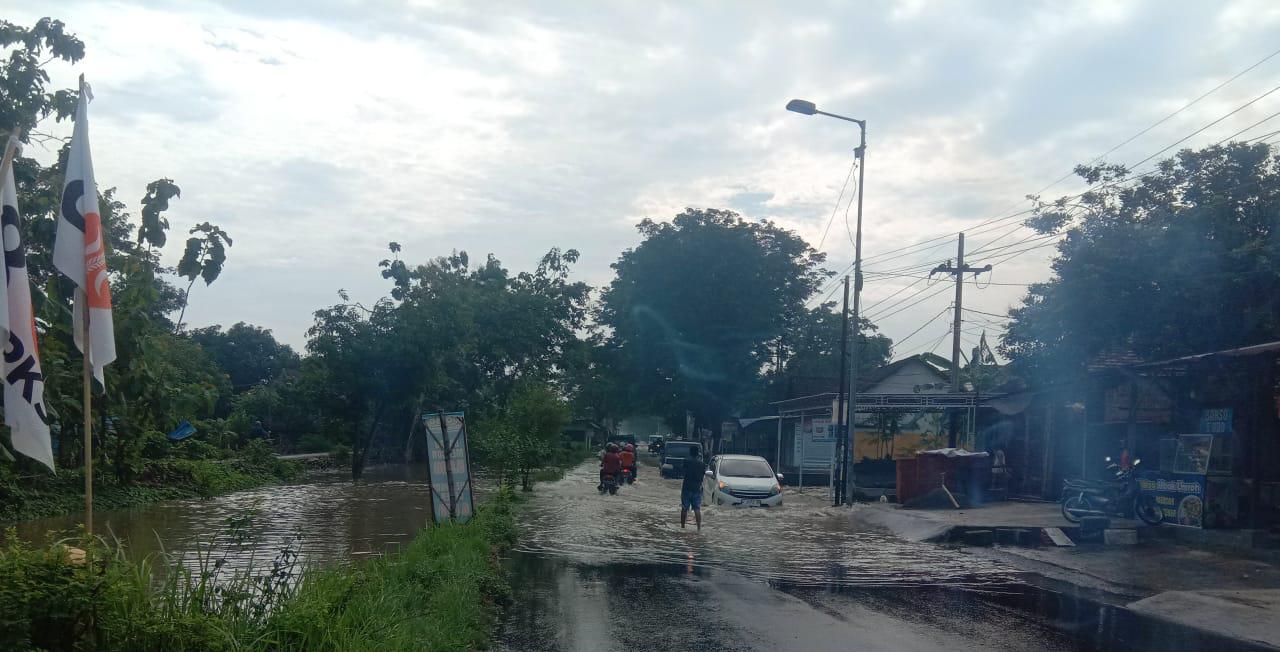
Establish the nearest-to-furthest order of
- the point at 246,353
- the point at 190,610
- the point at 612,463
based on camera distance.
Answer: the point at 190,610 → the point at 612,463 → the point at 246,353

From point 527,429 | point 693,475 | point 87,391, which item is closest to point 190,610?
point 87,391

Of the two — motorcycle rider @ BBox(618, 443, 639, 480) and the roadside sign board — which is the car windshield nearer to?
motorcycle rider @ BBox(618, 443, 639, 480)

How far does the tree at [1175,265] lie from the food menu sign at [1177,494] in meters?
4.06

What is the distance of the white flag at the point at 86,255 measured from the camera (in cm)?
684

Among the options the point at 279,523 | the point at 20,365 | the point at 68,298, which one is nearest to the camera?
the point at 20,365

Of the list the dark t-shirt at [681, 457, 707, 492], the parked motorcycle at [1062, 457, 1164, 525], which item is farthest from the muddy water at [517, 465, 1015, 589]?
the parked motorcycle at [1062, 457, 1164, 525]

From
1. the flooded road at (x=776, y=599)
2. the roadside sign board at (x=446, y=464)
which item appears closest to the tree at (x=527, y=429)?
the flooded road at (x=776, y=599)

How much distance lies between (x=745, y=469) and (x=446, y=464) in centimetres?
1165

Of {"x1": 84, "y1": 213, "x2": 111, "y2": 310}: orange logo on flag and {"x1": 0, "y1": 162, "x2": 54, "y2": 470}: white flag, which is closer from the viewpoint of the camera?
{"x1": 0, "y1": 162, "x2": 54, "y2": 470}: white flag

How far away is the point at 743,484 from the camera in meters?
23.9

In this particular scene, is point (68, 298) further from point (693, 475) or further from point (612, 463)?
point (612, 463)

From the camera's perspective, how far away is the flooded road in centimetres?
856

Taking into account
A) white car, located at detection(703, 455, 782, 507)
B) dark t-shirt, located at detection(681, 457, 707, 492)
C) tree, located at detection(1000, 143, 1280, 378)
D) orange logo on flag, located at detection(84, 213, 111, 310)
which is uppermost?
tree, located at detection(1000, 143, 1280, 378)

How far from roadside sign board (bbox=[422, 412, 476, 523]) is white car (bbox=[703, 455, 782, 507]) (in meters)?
9.95
